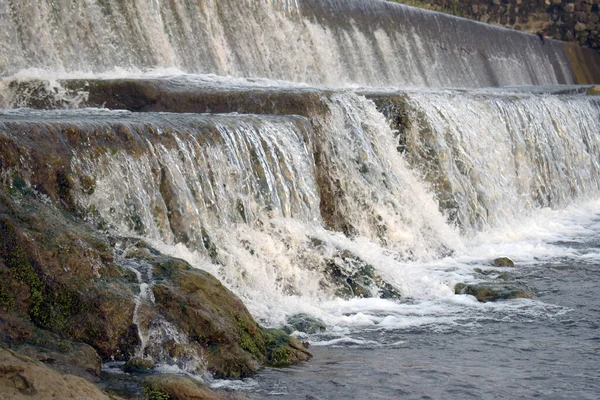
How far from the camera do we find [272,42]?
18297 mm

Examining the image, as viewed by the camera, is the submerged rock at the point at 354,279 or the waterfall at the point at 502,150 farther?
the waterfall at the point at 502,150

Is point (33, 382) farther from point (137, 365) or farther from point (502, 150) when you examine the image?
point (502, 150)

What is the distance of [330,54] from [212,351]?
46.1 feet

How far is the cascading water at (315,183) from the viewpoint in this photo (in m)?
7.62

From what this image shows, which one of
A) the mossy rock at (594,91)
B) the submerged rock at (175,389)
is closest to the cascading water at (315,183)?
the submerged rock at (175,389)

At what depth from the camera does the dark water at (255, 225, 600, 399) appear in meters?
6.63

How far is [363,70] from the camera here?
2119cm

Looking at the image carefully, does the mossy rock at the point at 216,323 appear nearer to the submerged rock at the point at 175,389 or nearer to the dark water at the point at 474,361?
the dark water at the point at 474,361

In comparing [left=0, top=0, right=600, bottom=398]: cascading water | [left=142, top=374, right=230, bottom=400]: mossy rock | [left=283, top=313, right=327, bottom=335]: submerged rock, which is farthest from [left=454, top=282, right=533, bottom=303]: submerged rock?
[left=142, top=374, right=230, bottom=400]: mossy rock

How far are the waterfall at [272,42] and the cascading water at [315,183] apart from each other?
0.04 metres

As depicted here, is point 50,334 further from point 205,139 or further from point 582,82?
point 582,82

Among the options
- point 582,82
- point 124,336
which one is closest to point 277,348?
point 124,336

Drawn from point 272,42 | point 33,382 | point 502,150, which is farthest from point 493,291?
point 272,42

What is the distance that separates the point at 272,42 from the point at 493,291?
9.68 metres
